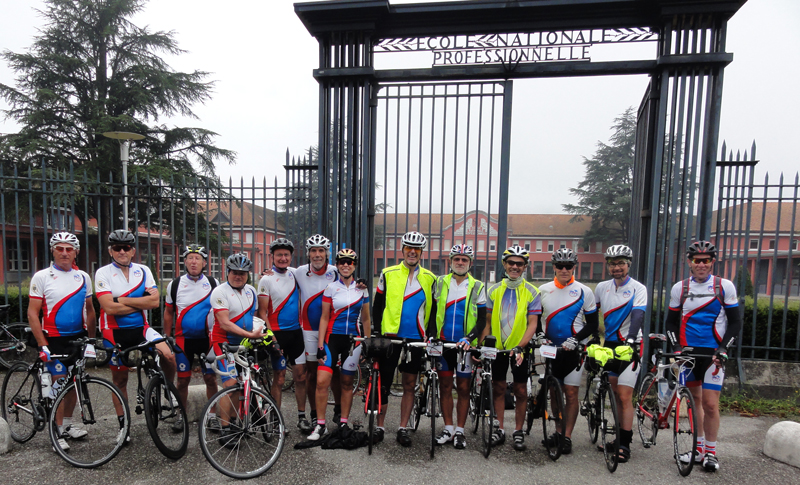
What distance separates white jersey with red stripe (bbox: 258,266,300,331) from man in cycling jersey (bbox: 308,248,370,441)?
412mm

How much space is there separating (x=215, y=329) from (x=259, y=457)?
4.21 feet

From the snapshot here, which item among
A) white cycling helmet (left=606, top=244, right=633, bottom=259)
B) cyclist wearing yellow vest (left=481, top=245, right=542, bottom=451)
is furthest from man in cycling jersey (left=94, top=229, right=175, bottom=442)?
white cycling helmet (left=606, top=244, right=633, bottom=259)

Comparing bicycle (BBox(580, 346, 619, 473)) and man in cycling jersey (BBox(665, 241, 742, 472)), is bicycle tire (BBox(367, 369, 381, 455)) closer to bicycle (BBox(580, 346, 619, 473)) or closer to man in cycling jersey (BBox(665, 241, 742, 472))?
bicycle (BBox(580, 346, 619, 473))

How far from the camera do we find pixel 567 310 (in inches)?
173

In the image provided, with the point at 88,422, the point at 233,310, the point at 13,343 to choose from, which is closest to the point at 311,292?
the point at 233,310

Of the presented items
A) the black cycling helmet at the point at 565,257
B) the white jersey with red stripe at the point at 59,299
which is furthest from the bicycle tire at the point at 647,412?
the white jersey with red stripe at the point at 59,299

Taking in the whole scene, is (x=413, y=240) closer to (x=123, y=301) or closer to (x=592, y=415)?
(x=592, y=415)

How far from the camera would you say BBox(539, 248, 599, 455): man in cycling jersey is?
4.34m

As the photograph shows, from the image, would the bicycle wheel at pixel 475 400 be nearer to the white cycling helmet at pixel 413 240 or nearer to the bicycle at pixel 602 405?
the bicycle at pixel 602 405

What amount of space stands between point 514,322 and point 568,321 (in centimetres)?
52

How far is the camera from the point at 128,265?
446 cm

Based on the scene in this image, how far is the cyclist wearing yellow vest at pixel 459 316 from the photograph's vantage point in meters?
4.43

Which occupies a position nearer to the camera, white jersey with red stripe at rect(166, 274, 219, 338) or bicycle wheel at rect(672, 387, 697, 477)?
bicycle wheel at rect(672, 387, 697, 477)

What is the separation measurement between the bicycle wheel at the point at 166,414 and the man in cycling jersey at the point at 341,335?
4.08ft
